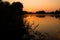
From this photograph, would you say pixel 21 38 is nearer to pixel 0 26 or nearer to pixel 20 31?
pixel 20 31

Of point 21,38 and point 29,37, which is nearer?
point 21,38

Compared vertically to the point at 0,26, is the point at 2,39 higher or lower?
lower

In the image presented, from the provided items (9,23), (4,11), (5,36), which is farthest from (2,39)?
(4,11)

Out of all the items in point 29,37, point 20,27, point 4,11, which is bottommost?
point 29,37

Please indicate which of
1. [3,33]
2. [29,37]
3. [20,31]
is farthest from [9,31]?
[29,37]

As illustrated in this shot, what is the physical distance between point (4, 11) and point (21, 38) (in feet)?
4.99

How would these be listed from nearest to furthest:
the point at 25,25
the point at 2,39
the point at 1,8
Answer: the point at 2,39, the point at 1,8, the point at 25,25

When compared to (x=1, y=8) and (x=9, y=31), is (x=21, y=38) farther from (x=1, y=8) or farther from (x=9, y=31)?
(x=1, y=8)

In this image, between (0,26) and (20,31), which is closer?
(0,26)

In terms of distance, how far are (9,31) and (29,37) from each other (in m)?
1.60

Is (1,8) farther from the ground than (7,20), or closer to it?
farther from the ground

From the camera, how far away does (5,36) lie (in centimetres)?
805

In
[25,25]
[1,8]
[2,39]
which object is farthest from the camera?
[25,25]

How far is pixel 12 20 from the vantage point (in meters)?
8.44
